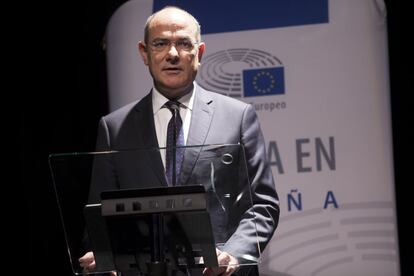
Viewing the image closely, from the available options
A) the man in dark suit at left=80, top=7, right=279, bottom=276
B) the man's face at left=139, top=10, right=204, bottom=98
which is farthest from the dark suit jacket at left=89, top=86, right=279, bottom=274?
the man's face at left=139, top=10, right=204, bottom=98

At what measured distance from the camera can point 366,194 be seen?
3990mm

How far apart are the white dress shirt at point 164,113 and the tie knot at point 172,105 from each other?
2 centimetres

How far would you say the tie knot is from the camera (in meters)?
3.01

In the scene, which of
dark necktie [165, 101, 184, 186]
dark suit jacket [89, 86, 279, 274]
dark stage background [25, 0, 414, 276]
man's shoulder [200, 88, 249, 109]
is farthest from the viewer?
dark stage background [25, 0, 414, 276]

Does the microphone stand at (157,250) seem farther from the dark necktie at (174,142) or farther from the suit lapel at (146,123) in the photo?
the suit lapel at (146,123)

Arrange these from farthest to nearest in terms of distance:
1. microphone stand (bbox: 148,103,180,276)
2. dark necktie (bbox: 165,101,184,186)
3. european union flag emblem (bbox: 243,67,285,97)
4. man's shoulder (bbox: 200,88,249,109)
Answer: european union flag emblem (bbox: 243,67,285,97) → man's shoulder (bbox: 200,88,249,109) → dark necktie (bbox: 165,101,184,186) → microphone stand (bbox: 148,103,180,276)

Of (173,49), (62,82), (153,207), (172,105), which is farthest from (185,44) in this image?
(62,82)

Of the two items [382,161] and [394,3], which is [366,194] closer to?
[382,161]

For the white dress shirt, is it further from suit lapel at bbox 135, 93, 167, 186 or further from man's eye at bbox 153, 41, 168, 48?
man's eye at bbox 153, 41, 168, 48

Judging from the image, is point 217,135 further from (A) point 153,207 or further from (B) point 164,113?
(A) point 153,207

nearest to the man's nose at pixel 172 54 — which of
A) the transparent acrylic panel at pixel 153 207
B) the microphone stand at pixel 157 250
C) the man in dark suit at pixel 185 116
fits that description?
the man in dark suit at pixel 185 116

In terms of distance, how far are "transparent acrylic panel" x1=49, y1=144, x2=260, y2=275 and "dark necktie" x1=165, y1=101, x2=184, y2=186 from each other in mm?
17

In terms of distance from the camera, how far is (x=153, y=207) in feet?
7.67

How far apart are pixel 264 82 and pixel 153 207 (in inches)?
70.2
